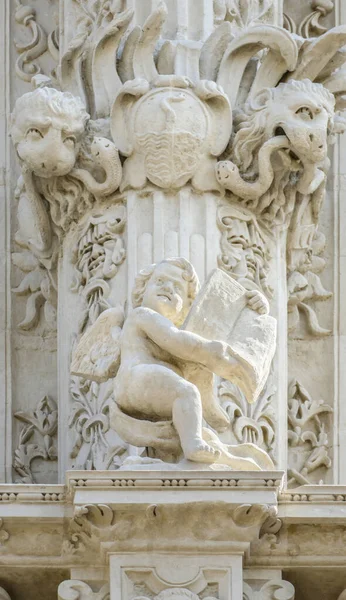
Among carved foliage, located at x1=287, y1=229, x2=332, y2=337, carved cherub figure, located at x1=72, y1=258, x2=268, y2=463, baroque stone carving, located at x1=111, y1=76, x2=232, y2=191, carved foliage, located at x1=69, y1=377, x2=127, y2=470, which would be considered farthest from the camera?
carved foliage, located at x1=287, y1=229, x2=332, y2=337

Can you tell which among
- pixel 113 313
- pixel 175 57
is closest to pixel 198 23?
pixel 175 57

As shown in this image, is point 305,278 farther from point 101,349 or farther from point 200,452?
point 200,452

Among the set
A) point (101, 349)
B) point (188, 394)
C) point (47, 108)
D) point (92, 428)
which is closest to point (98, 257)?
point (47, 108)

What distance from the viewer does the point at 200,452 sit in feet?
76.4

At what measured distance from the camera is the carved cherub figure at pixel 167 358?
76.9 feet

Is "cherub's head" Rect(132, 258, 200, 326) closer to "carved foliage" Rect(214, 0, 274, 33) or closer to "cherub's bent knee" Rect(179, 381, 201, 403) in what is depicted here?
"cherub's bent knee" Rect(179, 381, 201, 403)

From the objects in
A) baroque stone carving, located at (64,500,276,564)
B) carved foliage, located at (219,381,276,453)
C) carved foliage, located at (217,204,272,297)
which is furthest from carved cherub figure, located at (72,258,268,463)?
carved foliage, located at (217,204,272,297)

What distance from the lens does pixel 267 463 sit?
940 inches

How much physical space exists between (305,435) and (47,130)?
229 cm

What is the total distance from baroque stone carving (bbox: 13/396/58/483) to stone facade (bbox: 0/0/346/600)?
11mm

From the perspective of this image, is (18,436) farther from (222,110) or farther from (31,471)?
(222,110)

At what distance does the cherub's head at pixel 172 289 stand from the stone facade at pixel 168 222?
11 mm

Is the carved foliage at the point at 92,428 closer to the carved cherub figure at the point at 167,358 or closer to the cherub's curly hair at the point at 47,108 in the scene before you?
the carved cherub figure at the point at 167,358

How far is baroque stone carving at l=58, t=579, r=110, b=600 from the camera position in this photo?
2347 centimetres
